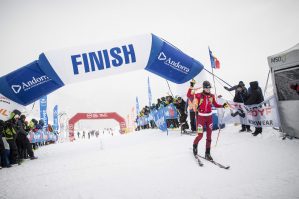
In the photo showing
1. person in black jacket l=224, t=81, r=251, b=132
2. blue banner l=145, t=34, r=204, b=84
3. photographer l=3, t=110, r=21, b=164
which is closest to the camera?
photographer l=3, t=110, r=21, b=164

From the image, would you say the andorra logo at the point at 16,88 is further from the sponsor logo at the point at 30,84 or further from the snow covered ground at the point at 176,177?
the snow covered ground at the point at 176,177

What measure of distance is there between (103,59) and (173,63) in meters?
2.80

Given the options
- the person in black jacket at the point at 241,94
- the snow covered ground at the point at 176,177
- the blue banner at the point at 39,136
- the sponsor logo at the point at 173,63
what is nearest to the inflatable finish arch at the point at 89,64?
the sponsor logo at the point at 173,63

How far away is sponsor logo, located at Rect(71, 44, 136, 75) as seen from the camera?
7.75 metres

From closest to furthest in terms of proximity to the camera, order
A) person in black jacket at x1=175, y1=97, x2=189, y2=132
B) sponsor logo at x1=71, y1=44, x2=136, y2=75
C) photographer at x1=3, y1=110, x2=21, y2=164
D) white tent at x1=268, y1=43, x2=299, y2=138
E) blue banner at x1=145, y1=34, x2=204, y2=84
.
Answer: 1. white tent at x1=268, y1=43, x2=299, y2=138
2. photographer at x1=3, y1=110, x2=21, y2=164
3. sponsor logo at x1=71, y1=44, x2=136, y2=75
4. blue banner at x1=145, y1=34, x2=204, y2=84
5. person in black jacket at x1=175, y1=97, x2=189, y2=132

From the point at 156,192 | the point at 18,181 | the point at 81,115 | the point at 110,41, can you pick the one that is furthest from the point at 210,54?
the point at 81,115

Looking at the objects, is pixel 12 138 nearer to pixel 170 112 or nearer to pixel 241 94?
pixel 170 112

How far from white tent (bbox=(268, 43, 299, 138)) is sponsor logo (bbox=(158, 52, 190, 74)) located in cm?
315

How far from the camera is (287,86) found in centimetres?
610

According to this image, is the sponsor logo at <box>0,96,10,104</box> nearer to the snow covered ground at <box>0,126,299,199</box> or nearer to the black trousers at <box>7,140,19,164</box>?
the black trousers at <box>7,140,19,164</box>

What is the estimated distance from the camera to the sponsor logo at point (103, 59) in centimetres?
775

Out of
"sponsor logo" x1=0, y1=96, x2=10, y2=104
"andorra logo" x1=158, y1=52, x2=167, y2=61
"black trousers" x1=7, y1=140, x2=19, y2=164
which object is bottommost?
"black trousers" x1=7, y1=140, x2=19, y2=164

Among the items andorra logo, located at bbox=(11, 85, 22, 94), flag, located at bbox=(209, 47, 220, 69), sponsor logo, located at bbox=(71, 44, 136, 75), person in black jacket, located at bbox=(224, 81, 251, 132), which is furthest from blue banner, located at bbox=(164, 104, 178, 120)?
andorra logo, located at bbox=(11, 85, 22, 94)

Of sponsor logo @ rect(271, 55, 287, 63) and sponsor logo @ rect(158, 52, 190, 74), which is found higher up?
sponsor logo @ rect(158, 52, 190, 74)
